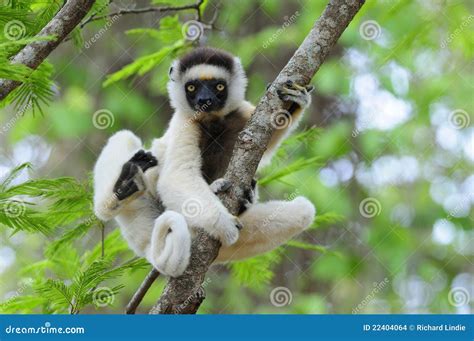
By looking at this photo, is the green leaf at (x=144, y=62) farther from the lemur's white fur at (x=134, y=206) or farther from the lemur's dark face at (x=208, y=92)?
the lemur's white fur at (x=134, y=206)

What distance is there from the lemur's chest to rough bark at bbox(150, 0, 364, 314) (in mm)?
933

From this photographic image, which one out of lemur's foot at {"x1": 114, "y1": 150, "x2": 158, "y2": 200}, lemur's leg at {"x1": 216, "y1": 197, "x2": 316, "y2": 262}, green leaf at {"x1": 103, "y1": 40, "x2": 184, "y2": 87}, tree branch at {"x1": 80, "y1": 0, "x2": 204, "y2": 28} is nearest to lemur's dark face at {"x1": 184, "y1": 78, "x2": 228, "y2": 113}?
green leaf at {"x1": 103, "y1": 40, "x2": 184, "y2": 87}

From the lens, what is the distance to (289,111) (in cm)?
459

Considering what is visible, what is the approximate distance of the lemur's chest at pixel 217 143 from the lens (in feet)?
16.7

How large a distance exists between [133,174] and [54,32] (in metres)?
1.22

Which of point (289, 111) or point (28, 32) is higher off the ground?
point (289, 111)

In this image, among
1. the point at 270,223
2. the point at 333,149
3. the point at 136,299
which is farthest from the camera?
the point at 333,149

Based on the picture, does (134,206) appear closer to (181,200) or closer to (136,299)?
(181,200)

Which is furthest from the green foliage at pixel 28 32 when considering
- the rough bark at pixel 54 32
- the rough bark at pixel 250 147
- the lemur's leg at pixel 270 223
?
the lemur's leg at pixel 270 223

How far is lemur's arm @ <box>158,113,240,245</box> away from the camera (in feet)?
13.6

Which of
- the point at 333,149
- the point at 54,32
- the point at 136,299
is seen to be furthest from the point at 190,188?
the point at 333,149

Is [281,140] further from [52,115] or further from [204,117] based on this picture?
[52,115]

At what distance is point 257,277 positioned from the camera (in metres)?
5.27

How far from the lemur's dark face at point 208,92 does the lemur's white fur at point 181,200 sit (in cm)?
5
